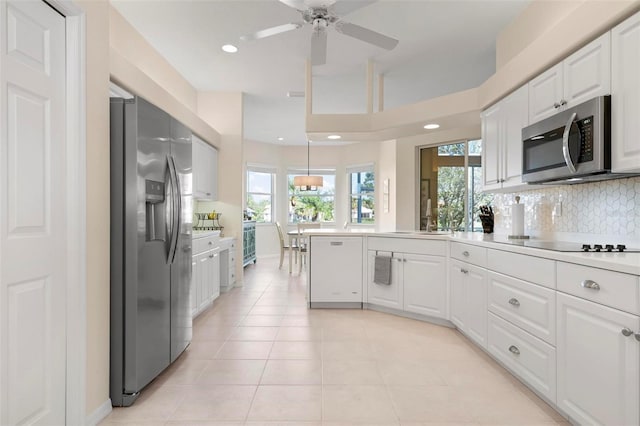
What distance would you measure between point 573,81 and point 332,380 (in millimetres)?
2422

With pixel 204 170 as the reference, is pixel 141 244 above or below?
below

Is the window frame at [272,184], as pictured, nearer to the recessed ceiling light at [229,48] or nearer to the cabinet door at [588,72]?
the recessed ceiling light at [229,48]

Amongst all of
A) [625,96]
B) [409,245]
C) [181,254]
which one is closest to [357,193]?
[409,245]

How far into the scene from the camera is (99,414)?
189cm

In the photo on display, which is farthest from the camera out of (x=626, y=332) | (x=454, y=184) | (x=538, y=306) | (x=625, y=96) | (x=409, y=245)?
(x=454, y=184)

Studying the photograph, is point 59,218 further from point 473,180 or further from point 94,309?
point 473,180

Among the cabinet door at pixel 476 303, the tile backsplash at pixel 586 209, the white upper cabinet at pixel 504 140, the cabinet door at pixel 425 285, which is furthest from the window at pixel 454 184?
the cabinet door at pixel 476 303

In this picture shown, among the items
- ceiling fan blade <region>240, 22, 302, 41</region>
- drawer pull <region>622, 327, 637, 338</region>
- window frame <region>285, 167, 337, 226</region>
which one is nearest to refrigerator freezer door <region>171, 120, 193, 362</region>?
ceiling fan blade <region>240, 22, 302, 41</region>

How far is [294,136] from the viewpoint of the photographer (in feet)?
27.9

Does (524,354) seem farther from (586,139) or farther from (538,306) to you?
(586,139)

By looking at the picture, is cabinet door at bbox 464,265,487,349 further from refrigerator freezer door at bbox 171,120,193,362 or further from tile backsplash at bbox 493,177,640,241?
refrigerator freezer door at bbox 171,120,193,362

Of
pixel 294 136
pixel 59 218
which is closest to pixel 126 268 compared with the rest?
pixel 59 218

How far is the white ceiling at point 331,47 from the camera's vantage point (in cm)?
315

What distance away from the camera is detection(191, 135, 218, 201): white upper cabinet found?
4.44 m
